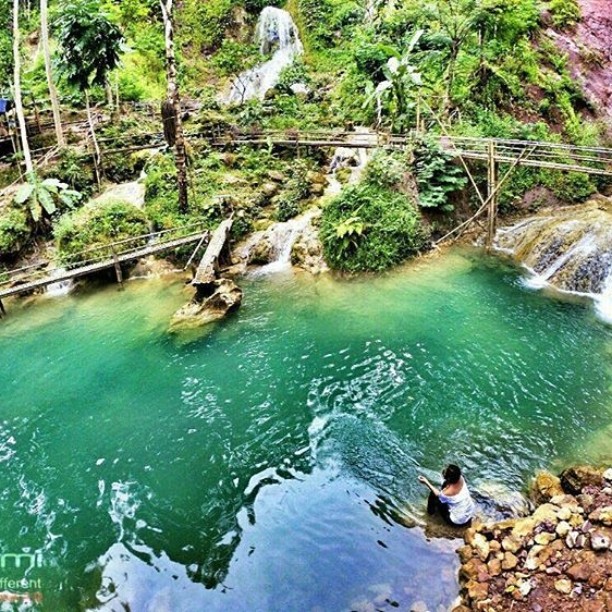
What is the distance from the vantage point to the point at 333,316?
16.6 meters

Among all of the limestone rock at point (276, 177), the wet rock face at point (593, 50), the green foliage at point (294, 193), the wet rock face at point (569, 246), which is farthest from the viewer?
the wet rock face at point (593, 50)

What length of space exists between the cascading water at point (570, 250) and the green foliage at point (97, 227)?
53.7 ft

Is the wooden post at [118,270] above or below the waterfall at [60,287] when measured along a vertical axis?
above

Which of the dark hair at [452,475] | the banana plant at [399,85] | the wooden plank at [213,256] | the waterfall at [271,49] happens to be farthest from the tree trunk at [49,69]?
the dark hair at [452,475]

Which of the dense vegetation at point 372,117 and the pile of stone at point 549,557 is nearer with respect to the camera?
the pile of stone at point 549,557

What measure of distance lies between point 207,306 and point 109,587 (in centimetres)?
1003

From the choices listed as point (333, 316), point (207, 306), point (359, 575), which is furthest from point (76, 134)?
point (359, 575)

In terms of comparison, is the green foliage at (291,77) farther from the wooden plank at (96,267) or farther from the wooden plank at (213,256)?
the wooden plank at (96,267)

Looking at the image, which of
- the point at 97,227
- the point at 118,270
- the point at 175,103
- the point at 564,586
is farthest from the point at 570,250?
the point at 97,227

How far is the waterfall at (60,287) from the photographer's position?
67.1 feet

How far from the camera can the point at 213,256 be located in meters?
19.0

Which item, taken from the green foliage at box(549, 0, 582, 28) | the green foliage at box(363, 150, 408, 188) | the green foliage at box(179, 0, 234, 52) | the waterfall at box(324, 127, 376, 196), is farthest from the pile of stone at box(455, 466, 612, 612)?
the green foliage at box(179, 0, 234, 52)

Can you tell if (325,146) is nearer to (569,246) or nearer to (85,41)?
(85,41)

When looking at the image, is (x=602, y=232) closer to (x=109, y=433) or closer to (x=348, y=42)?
(x=109, y=433)
